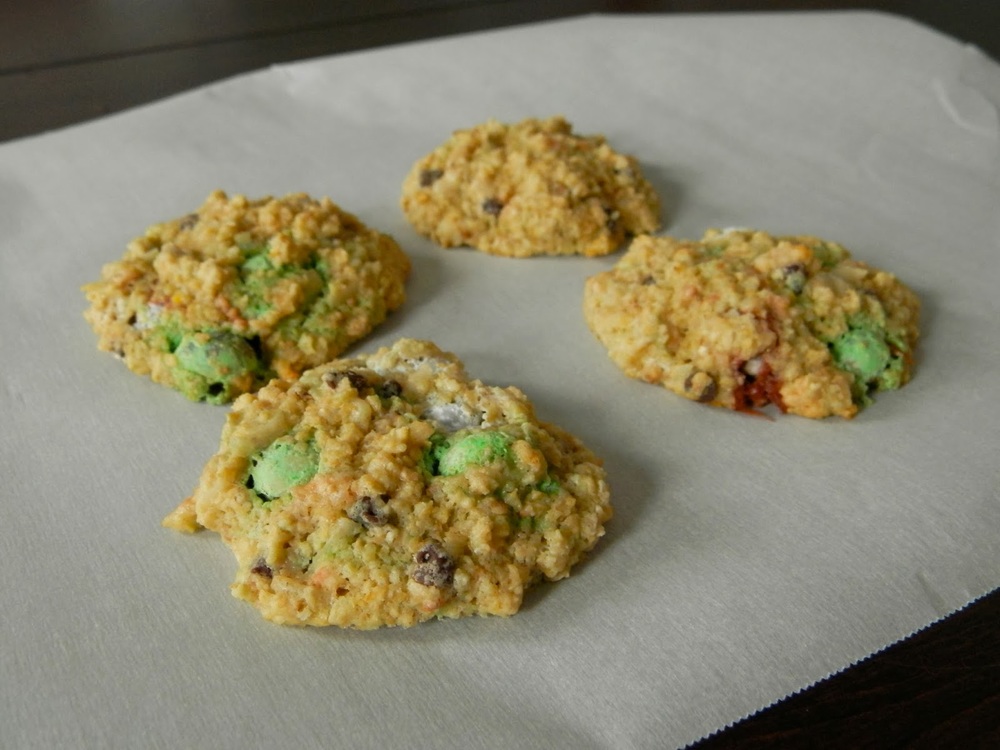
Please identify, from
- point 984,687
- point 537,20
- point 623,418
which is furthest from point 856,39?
point 984,687

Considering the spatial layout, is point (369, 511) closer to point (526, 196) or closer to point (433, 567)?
point (433, 567)

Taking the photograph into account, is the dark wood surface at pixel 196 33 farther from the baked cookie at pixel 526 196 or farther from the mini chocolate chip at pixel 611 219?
the mini chocolate chip at pixel 611 219

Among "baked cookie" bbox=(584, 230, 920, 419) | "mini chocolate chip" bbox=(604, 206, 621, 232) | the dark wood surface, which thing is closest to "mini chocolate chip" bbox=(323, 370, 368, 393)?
"baked cookie" bbox=(584, 230, 920, 419)

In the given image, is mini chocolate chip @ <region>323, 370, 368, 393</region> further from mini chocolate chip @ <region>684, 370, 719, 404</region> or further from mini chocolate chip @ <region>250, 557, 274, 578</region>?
mini chocolate chip @ <region>684, 370, 719, 404</region>

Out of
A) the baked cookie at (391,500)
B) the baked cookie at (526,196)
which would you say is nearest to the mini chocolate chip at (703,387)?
the baked cookie at (391,500)

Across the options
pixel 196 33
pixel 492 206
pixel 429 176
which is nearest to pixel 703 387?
pixel 492 206
